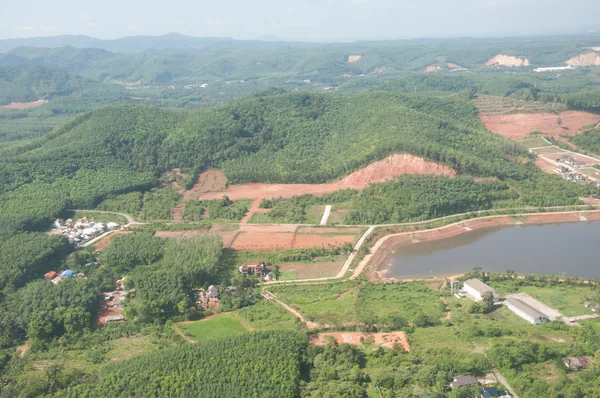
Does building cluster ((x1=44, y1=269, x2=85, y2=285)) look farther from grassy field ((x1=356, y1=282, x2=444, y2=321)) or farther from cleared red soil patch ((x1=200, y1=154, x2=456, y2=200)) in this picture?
grassy field ((x1=356, y1=282, x2=444, y2=321))

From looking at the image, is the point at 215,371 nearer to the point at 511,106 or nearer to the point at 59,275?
the point at 59,275

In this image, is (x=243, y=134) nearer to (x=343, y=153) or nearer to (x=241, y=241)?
(x=343, y=153)

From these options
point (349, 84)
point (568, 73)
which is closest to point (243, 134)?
point (349, 84)

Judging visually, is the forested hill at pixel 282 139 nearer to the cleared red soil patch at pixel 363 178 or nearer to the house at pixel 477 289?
the cleared red soil patch at pixel 363 178

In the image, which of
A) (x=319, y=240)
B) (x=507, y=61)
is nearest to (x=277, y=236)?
(x=319, y=240)

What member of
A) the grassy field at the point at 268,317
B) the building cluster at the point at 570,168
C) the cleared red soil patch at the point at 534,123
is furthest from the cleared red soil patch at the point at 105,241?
the cleared red soil patch at the point at 534,123

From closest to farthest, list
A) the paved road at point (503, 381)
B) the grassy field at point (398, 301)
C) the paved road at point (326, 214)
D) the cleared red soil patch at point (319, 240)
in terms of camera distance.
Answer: the paved road at point (503, 381)
the grassy field at point (398, 301)
the cleared red soil patch at point (319, 240)
the paved road at point (326, 214)
